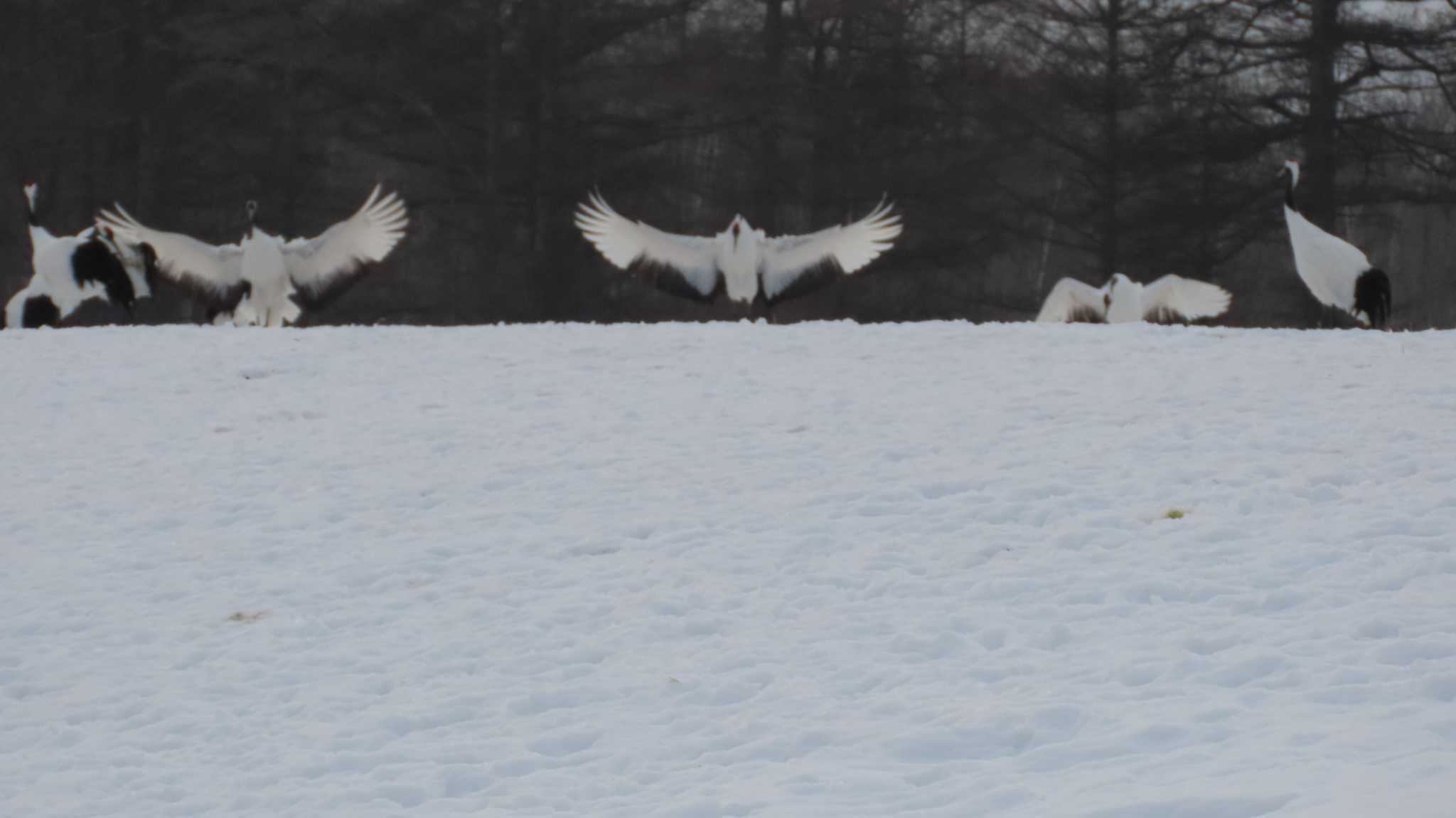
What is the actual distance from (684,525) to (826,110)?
21992mm

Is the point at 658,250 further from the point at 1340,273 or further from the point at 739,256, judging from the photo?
the point at 1340,273

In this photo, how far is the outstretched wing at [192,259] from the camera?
17312 mm

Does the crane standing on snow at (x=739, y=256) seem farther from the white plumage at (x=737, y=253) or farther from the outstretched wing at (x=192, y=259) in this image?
the outstretched wing at (x=192, y=259)

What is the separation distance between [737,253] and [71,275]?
23.2ft

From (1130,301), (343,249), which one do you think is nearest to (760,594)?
(343,249)

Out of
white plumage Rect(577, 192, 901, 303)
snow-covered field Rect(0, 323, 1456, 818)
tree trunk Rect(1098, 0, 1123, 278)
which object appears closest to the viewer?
snow-covered field Rect(0, 323, 1456, 818)

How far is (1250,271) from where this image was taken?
31859mm

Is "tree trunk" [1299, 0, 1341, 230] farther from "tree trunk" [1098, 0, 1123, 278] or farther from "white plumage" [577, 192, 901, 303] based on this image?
"white plumage" [577, 192, 901, 303]

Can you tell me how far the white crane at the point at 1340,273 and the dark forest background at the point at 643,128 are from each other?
11416mm

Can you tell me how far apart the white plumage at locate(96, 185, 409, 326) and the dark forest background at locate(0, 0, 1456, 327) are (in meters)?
9.94

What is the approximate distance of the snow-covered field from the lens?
473cm

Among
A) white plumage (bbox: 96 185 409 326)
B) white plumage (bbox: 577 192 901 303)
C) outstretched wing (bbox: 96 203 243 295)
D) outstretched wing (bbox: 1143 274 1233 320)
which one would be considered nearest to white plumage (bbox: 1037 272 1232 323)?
outstretched wing (bbox: 1143 274 1233 320)

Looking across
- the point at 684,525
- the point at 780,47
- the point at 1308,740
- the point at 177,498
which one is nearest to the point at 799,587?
the point at 684,525

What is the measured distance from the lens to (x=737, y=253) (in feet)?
55.2
